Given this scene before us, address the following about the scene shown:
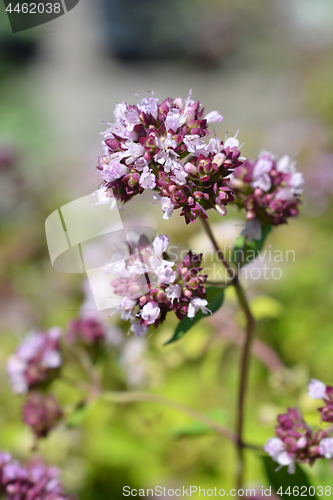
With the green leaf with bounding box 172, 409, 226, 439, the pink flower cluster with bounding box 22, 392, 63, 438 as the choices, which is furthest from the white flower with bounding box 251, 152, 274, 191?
the pink flower cluster with bounding box 22, 392, 63, 438

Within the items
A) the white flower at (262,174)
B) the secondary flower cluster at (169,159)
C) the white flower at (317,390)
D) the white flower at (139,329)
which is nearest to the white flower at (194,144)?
the secondary flower cluster at (169,159)

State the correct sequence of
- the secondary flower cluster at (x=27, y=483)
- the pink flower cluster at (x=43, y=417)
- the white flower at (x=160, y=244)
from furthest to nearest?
the pink flower cluster at (x=43, y=417) → the secondary flower cluster at (x=27, y=483) → the white flower at (x=160, y=244)

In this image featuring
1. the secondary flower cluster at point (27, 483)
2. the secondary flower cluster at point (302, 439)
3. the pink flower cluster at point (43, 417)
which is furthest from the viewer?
the pink flower cluster at point (43, 417)

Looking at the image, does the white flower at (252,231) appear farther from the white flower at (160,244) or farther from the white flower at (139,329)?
the white flower at (139,329)

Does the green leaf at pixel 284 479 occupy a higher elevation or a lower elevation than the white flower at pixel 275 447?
A: lower

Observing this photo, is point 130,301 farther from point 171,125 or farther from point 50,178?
point 50,178
